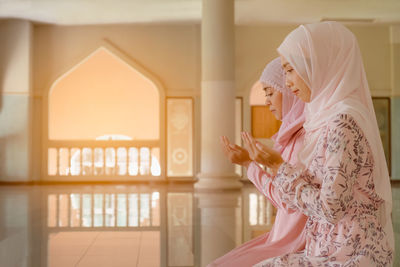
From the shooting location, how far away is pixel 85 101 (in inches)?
794

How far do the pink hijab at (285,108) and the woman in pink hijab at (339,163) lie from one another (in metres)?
0.61

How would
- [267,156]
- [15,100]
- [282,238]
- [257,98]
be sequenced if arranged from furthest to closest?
1. [257,98]
2. [15,100]
3. [282,238]
4. [267,156]

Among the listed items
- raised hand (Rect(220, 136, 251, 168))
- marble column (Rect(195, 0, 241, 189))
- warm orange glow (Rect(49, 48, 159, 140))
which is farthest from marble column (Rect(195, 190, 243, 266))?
warm orange glow (Rect(49, 48, 159, 140))

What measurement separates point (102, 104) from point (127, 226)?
13660 millimetres

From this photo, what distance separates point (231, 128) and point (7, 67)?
666cm

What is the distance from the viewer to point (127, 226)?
23.1 feet

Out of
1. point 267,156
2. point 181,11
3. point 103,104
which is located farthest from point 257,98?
point 267,156

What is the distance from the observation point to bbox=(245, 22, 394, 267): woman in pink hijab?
1.63 meters

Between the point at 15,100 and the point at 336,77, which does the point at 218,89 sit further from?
the point at 336,77

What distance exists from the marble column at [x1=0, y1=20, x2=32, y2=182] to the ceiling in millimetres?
556

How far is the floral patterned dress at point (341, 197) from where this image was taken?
161 cm

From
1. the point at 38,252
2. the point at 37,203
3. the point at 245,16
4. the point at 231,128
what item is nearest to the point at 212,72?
the point at 231,128

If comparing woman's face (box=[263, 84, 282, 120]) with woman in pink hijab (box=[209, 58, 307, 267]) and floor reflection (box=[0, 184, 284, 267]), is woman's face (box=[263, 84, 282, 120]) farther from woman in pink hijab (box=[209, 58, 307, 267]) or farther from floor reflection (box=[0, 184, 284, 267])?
floor reflection (box=[0, 184, 284, 267])

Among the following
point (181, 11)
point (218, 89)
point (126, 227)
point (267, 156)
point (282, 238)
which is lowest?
point (126, 227)
